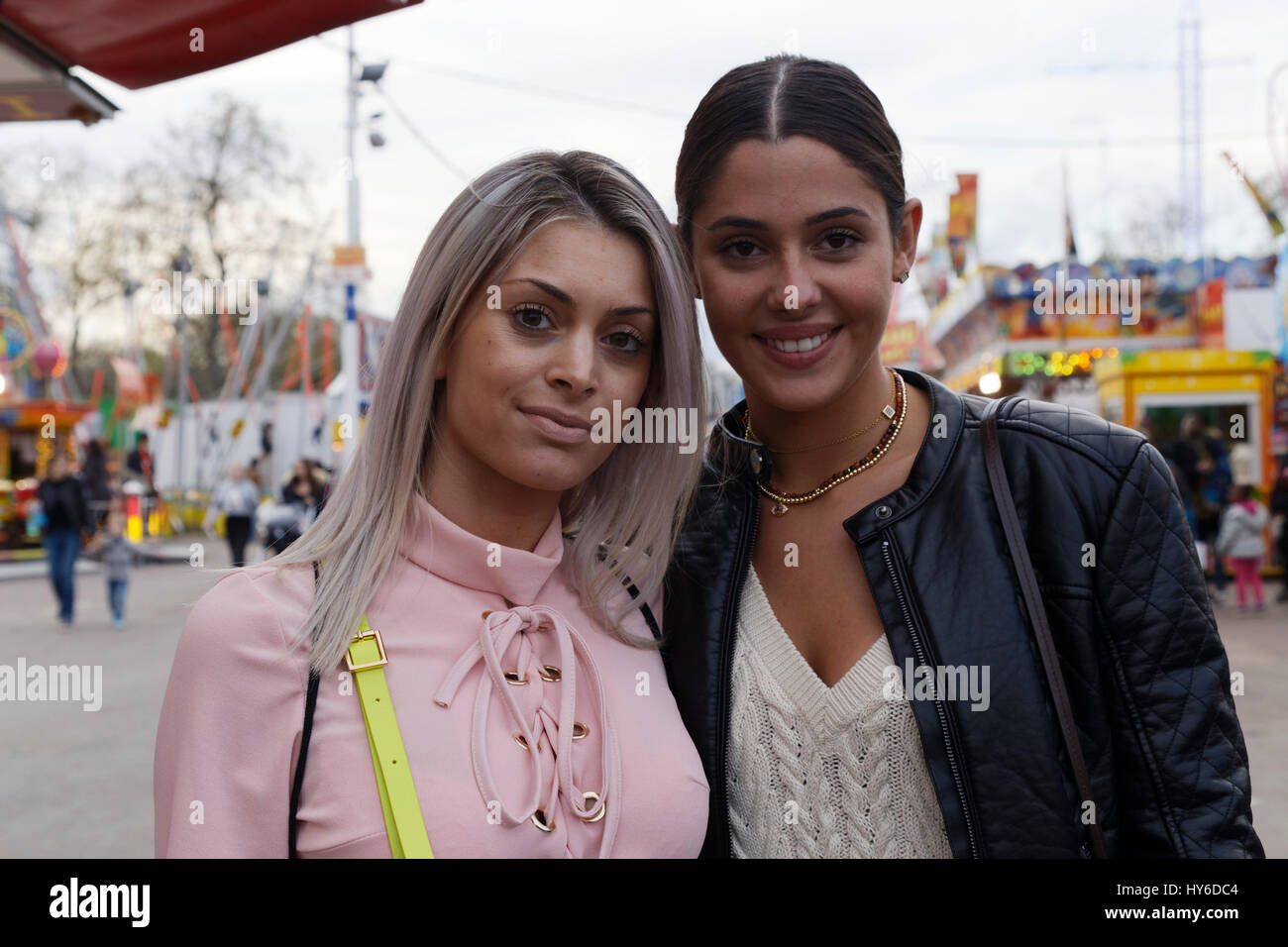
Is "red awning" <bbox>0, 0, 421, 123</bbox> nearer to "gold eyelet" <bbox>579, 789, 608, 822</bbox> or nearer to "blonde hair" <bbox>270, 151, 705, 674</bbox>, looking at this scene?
"blonde hair" <bbox>270, 151, 705, 674</bbox>

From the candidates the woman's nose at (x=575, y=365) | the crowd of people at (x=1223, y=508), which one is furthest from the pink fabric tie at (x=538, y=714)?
the crowd of people at (x=1223, y=508)

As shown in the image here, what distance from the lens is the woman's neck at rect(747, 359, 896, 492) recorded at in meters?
2.12

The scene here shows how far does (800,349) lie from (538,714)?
805 millimetres

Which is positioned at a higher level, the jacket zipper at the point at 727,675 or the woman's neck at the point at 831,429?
the woman's neck at the point at 831,429

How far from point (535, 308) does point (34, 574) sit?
17.7m

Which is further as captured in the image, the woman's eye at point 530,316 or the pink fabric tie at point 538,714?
the woman's eye at point 530,316

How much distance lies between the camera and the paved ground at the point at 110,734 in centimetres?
489

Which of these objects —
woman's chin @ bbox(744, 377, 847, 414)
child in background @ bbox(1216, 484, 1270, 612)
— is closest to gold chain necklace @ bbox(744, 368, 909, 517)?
woman's chin @ bbox(744, 377, 847, 414)

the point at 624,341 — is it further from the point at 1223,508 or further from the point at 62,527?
the point at 1223,508

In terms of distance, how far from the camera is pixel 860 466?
6.93 feet

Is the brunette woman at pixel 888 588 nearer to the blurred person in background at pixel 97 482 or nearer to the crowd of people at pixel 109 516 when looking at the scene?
the crowd of people at pixel 109 516

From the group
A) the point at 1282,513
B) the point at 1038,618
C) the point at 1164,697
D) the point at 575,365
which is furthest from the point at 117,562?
the point at 1282,513

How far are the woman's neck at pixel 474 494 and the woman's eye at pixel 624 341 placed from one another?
0.31 metres
